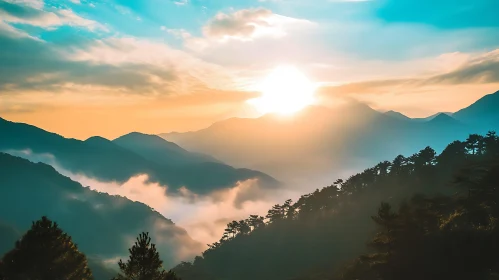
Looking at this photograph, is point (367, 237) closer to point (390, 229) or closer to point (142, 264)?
point (390, 229)

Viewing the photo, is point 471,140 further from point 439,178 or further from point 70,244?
point 70,244

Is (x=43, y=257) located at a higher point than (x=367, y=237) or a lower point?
higher

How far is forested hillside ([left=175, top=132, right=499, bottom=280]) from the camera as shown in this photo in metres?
38.1

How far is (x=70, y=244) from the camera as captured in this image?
40.4 meters

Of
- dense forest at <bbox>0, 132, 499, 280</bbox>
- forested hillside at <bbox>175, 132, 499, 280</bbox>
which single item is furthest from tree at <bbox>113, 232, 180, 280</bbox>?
forested hillside at <bbox>175, 132, 499, 280</bbox>

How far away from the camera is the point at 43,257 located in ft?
121

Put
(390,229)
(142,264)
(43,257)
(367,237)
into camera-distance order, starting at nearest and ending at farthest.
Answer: (142,264)
(43,257)
(390,229)
(367,237)

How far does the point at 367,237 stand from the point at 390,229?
75.5 m

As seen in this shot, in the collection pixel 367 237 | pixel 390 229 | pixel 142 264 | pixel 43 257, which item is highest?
pixel 43 257

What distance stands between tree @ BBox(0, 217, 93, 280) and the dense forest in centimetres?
10

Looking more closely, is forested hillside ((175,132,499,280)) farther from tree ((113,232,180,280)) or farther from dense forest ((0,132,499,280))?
tree ((113,232,180,280))

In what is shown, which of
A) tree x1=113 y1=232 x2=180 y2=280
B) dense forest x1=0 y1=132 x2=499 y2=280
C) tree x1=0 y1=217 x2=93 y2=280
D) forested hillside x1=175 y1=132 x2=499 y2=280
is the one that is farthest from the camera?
forested hillside x1=175 y1=132 x2=499 y2=280

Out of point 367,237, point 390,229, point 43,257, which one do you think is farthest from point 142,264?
point 367,237

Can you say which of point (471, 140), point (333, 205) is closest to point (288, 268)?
point (333, 205)
